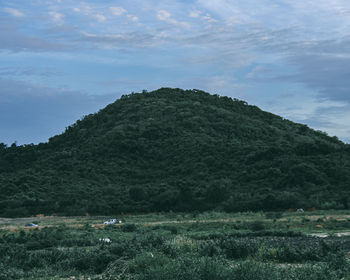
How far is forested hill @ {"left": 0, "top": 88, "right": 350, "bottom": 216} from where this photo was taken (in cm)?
5241

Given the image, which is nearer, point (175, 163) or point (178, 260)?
point (178, 260)

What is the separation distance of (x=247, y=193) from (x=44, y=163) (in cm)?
3109

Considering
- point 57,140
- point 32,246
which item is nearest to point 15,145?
point 57,140

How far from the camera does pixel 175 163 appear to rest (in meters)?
67.8

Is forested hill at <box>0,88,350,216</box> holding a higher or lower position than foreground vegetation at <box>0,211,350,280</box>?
higher

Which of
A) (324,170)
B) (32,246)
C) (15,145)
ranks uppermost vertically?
(15,145)

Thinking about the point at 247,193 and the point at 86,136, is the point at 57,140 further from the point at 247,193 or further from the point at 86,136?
the point at 247,193

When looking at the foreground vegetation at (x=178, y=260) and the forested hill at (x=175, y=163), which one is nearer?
the foreground vegetation at (x=178, y=260)

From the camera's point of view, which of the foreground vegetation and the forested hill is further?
the forested hill

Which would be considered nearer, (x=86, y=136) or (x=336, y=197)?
(x=336, y=197)

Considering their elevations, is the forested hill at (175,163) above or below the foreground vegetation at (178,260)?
above

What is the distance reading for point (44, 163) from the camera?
71.1 m

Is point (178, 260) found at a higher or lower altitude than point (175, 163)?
lower

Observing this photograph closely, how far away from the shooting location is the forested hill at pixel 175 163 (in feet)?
172
